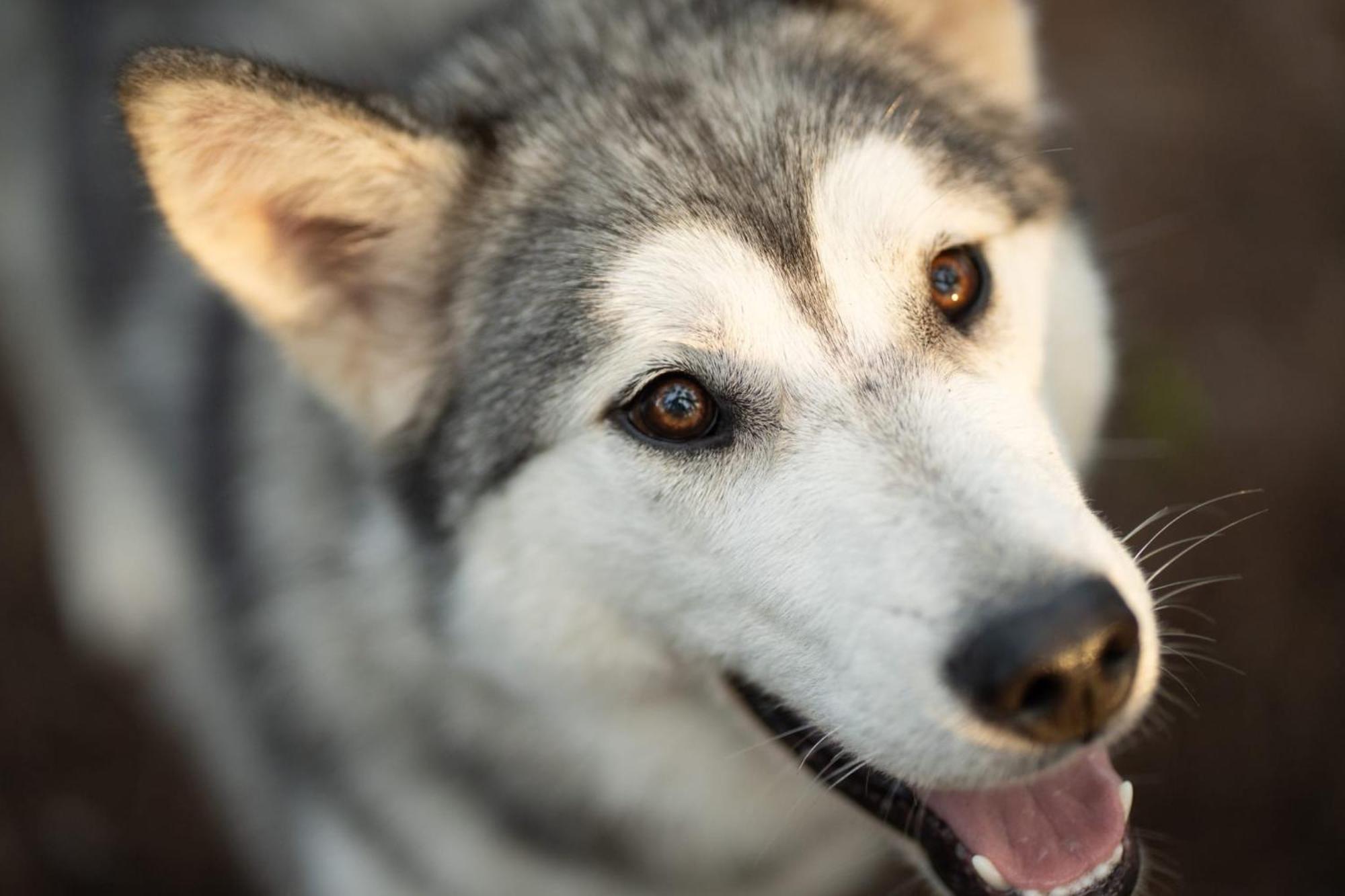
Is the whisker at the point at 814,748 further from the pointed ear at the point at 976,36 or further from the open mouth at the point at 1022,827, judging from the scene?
the pointed ear at the point at 976,36

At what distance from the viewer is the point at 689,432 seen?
1961 mm

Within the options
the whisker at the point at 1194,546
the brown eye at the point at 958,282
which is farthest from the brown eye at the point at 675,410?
the whisker at the point at 1194,546

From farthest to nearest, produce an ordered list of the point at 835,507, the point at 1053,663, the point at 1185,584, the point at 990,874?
the point at 1185,584
the point at 990,874
the point at 835,507
the point at 1053,663

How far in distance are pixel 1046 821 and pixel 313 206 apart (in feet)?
5.33

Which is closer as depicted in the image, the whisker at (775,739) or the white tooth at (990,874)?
the white tooth at (990,874)

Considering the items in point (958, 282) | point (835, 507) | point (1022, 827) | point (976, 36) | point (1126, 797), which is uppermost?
point (976, 36)

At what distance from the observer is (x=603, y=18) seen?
92.6 inches

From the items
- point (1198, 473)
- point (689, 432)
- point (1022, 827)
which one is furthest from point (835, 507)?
point (1198, 473)

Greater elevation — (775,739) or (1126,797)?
(1126,797)

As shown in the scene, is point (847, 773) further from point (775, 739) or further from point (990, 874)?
point (990, 874)

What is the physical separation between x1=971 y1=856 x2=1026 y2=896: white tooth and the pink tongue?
0.01 m

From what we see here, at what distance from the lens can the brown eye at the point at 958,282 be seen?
1997 millimetres

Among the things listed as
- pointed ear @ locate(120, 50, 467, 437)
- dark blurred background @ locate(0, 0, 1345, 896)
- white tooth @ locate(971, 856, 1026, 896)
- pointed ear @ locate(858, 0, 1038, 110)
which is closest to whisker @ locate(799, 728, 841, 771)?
white tooth @ locate(971, 856, 1026, 896)

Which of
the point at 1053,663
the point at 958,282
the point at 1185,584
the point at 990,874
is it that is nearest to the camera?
the point at 1053,663
